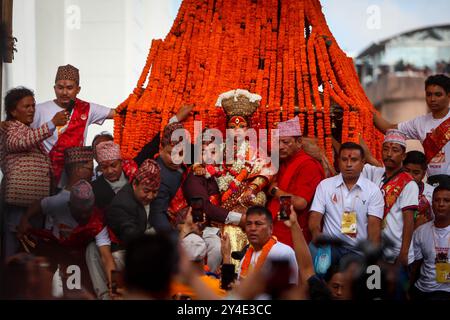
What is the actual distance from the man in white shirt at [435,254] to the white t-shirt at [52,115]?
260 centimetres

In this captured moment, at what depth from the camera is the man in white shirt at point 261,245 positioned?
697cm

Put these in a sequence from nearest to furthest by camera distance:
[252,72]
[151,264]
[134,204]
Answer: [151,264] < [134,204] < [252,72]

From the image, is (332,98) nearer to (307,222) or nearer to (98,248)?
(307,222)

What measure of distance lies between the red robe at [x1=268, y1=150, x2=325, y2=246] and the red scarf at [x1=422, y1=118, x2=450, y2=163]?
0.84m

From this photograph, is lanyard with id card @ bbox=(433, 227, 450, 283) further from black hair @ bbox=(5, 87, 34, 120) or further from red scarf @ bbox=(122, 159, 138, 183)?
black hair @ bbox=(5, 87, 34, 120)

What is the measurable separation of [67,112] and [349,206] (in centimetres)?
228

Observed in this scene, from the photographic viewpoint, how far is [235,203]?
314 inches

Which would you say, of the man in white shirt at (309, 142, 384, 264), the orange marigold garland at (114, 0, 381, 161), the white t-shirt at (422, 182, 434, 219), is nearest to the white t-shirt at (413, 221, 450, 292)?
the white t-shirt at (422, 182, 434, 219)

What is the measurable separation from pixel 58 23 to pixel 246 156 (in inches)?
80.5

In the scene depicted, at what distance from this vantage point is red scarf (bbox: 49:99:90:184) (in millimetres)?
8023

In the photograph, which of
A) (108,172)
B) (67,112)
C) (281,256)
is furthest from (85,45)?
(281,256)

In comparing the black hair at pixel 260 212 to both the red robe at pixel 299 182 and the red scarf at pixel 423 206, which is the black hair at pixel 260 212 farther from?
the red scarf at pixel 423 206

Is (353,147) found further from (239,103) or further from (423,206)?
(239,103)
